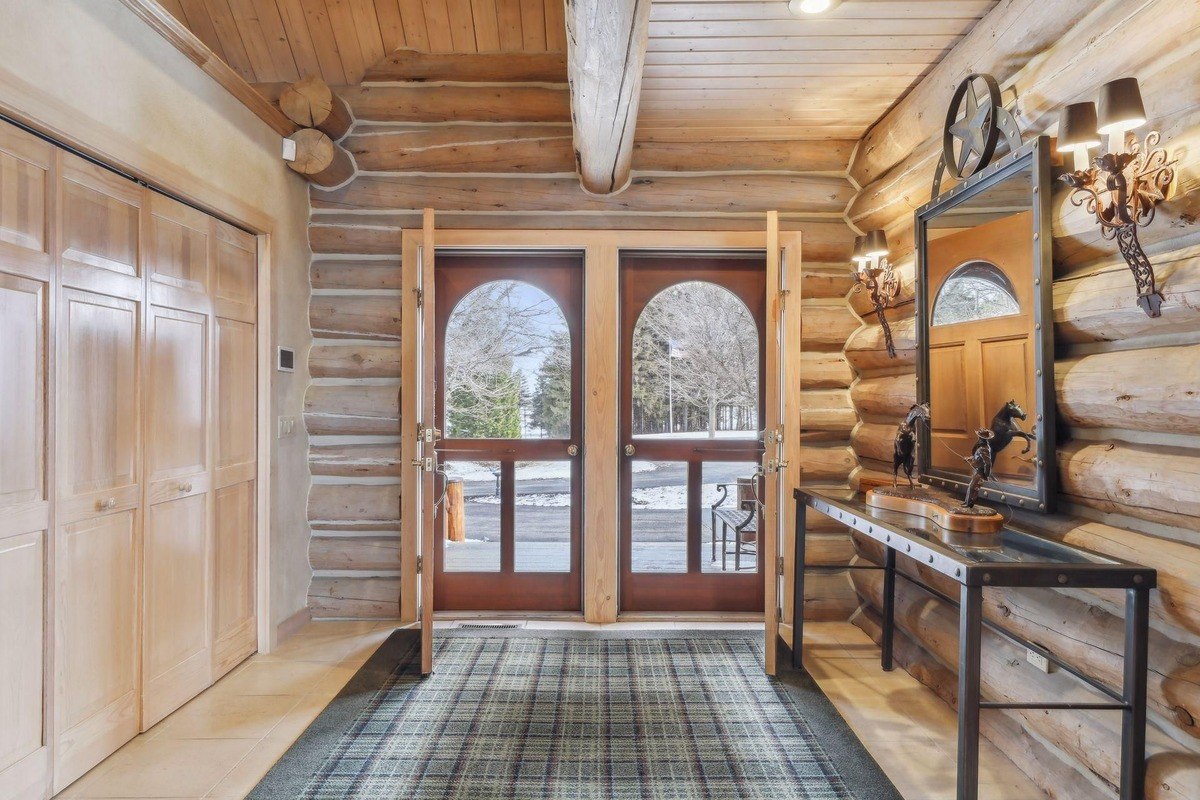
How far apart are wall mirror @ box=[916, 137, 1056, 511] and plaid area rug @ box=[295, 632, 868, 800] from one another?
130 centimetres

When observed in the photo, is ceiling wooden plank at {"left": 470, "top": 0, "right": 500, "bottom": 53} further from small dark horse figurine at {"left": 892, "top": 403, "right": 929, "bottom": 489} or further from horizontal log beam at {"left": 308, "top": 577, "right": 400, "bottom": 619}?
horizontal log beam at {"left": 308, "top": 577, "right": 400, "bottom": 619}

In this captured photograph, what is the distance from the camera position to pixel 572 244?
11.9 feet

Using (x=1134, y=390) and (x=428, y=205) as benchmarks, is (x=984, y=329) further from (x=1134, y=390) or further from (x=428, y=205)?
(x=428, y=205)

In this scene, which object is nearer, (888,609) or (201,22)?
(888,609)

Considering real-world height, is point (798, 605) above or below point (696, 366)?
below

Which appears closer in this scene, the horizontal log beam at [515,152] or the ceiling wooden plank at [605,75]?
the ceiling wooden plank at [605,75]

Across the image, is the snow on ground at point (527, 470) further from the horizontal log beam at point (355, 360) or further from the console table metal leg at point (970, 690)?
the console table metal leg at point (970, 690)

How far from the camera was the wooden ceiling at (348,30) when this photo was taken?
337 centimetres

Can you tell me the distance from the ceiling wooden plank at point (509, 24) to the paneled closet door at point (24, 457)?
7.54 feet

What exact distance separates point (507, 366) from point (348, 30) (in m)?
2.09

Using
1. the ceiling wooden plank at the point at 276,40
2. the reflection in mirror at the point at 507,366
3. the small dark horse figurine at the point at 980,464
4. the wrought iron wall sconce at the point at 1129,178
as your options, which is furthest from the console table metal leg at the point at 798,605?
the ceiling wooden plank at the point at 276,40

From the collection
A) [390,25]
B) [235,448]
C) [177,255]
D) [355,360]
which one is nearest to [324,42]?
[390,25]

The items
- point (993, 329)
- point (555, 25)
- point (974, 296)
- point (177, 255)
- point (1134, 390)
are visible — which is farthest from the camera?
point (555, 25)

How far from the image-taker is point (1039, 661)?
6.89 feet
